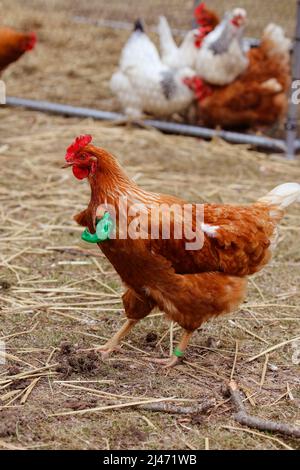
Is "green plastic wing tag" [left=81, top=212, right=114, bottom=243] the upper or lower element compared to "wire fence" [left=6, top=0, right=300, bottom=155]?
lower

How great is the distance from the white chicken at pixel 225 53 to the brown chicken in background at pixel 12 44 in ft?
5.51

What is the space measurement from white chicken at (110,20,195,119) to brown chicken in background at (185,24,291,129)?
17 centimetres

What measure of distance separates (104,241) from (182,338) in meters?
0.65

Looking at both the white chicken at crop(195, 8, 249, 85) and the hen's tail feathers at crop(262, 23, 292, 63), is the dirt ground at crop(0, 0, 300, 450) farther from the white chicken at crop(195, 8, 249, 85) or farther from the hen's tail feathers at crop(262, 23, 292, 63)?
the hen's tail feathers at crop(262, 23, 292, 63)

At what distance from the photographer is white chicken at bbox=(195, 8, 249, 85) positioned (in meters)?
6.69

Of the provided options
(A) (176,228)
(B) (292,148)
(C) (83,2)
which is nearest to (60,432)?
(A) (176,228)

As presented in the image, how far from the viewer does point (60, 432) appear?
266 cm

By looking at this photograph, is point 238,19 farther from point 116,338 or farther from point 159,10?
point 116,338

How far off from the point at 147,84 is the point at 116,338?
4.13m

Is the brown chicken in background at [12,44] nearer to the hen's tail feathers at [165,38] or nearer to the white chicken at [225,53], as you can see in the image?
the hen's tail feathers at [165,38]

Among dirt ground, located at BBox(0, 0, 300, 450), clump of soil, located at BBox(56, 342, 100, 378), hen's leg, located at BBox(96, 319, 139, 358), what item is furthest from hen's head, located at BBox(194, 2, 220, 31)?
clump of soil, located at BBox(56, 342, 100, 378)

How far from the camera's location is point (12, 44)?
659 cm

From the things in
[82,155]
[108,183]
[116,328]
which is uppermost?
[82,155]

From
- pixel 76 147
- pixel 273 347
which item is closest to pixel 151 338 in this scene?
pixel 273 347
